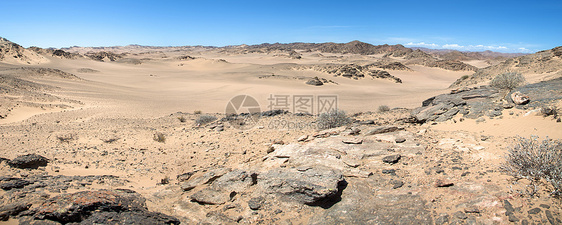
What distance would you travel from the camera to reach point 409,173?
14.9 ft

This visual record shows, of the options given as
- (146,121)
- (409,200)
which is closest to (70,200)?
(409,200)

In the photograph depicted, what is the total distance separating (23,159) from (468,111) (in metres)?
10.4

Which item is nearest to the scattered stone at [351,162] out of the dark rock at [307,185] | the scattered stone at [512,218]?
the dark rock at [307,185]

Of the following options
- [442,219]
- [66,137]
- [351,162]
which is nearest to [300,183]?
[351,162]

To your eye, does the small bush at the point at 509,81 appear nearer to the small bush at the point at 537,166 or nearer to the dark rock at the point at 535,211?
the small bush at the point at 537,166

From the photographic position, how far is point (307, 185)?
158 inches

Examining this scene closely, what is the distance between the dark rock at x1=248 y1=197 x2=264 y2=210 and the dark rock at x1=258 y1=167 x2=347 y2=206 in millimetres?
180

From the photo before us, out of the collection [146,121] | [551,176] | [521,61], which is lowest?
[146,121]

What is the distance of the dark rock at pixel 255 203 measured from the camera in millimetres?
4004

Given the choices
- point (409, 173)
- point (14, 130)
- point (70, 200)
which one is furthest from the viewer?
point (14, 130)

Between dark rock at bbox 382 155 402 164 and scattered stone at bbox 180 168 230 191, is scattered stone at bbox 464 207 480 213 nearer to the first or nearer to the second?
dark rock at bbox 382 155 402 164

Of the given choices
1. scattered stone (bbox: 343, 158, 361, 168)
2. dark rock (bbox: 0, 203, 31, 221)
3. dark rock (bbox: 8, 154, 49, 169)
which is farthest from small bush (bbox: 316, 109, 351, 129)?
dark rock (bbox: 0, 203, 31, 221)

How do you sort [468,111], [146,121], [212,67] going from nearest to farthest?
[468,111], [146,121], [212,67]

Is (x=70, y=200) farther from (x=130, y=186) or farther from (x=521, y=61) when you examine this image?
(x=521, y=61)
